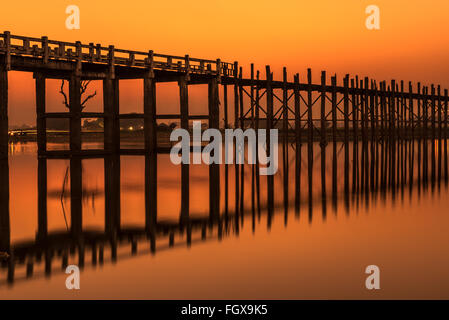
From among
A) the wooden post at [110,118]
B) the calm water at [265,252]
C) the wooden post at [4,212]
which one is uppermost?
the wooden post at [110,118]

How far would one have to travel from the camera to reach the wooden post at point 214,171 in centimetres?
1574

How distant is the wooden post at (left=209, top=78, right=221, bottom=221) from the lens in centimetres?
1574

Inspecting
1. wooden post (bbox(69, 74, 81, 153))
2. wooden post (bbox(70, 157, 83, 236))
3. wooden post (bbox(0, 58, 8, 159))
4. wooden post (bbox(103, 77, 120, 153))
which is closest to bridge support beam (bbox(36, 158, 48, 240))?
wooden post (bbox(70, 157, 83, 236))

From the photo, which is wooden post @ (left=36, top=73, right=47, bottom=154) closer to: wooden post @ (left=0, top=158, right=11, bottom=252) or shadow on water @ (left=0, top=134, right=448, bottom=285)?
shadow on water @ (left=0, top=134, right=448, bottom=285)

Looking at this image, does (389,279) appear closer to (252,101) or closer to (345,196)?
(345,196)

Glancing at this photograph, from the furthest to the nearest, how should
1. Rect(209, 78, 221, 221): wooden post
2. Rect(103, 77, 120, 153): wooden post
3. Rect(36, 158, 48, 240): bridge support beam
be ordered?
Rect(103, 77, 120, 153): wooden post < Rect(209, 78, 221, 221): wooden post < Rect(36, 158, 48, 240): bridge support beam

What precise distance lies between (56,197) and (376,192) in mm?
8385

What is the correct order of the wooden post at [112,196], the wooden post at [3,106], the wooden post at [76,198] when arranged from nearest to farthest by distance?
the wooden post at [76,198] → the wooden post at [112,196] → the wooden post at [3,106]

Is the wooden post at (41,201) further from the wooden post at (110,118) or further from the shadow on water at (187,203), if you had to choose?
the wooden post at (110,118)

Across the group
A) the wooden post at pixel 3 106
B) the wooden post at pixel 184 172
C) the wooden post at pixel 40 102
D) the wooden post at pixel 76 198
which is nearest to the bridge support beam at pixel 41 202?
the wooden post at pixel 76 198

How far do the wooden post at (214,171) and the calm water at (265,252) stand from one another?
9.5 inches

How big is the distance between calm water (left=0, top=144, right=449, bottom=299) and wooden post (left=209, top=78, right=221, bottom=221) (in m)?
0.24

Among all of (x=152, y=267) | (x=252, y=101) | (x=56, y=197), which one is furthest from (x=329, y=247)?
(x=252, y=101)
